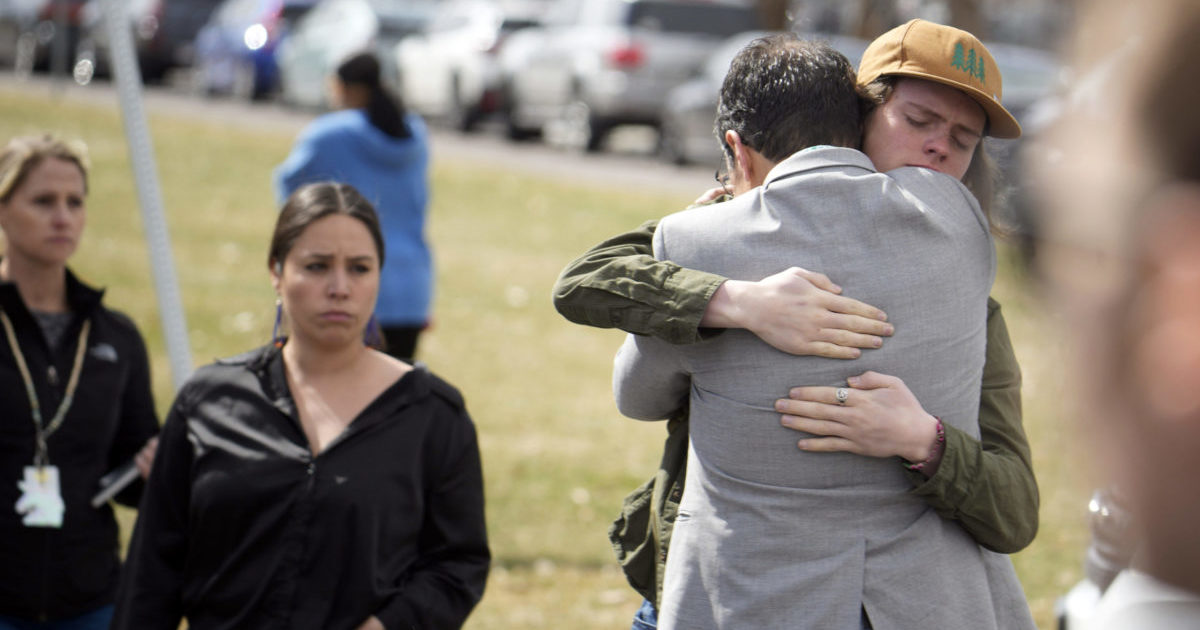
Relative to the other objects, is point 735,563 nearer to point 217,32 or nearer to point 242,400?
point 242,400

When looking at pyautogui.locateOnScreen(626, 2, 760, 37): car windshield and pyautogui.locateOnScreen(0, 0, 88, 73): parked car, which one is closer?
pyautogui.locateOnScreen(626, 2, 760, 37): car windshield

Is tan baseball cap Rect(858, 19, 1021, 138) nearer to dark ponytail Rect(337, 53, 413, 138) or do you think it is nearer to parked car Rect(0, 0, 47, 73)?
dark ponytail Rect(337, 53, 413, 138)

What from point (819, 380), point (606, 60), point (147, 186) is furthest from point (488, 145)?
point (819, 380)

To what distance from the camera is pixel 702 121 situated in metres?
17.3

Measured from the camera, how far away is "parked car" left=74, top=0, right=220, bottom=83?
91.2ft

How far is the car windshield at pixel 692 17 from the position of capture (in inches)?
762

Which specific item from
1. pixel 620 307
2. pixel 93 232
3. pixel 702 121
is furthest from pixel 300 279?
pixel 702 121

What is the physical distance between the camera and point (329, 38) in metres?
22.8

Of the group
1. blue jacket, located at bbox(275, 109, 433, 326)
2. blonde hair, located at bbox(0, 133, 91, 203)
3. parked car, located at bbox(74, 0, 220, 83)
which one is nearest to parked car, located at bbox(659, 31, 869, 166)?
blue jacket, located at bbox(275, 109, 433, 326)

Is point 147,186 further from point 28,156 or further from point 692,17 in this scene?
point 692,17

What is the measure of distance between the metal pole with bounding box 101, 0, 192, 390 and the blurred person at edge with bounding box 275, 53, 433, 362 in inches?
44.6

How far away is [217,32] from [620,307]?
81.9 feet

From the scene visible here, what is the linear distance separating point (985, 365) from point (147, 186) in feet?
12.3

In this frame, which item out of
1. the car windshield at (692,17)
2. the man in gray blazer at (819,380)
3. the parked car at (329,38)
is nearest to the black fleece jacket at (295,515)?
the man in gray blazer at (819,380)
